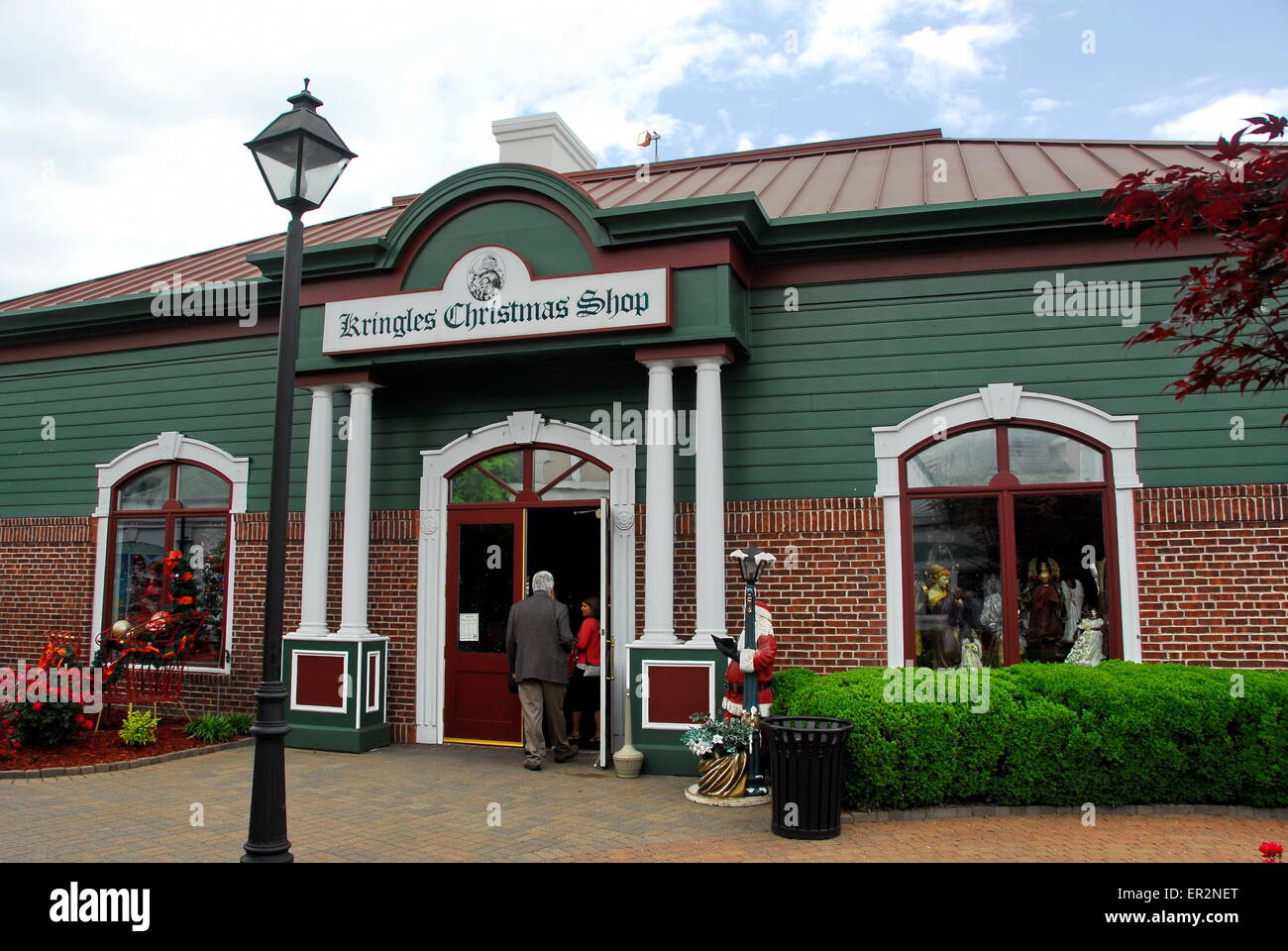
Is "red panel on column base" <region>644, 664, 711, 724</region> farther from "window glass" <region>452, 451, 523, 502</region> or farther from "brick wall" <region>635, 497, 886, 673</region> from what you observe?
"window glass" <region>452, 451, 523, 502</region>

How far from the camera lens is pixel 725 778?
26.0 feet

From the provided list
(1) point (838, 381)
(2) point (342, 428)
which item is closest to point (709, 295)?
(1) point (838, 381)

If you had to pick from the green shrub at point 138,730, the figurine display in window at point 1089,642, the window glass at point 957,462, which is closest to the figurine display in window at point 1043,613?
the figurine display in window at point 1089,642

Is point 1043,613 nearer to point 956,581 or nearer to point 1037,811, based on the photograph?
point 956,581

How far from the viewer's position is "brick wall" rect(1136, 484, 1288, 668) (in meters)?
8.72

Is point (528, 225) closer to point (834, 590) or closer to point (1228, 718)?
point (834, 590)

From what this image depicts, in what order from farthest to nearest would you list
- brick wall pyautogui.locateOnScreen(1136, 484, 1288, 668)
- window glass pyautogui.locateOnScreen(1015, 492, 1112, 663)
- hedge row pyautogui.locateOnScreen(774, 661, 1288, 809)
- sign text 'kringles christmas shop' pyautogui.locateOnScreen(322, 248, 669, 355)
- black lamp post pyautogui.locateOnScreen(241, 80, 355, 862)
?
1. sign text 'kringles christmas shop' pyautogui.locateOnScreen(322, 248, 669, 355)
2. window glass pyautogui.locateOnScreen(1015, 492, 1112, 663)
3. brick wall pyautogui.locateOnScreen(1136, 484, 1288, 668)
4. hedge row pyautogui.locateOnScreen(774, 661, 1288, 809)
5. black lamp post pyautogui.locateOnScreen(241, 80, 355, 862)

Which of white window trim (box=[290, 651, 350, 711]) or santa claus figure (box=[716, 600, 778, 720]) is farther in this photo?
white window trim (box=[290, 651, 350, 711])

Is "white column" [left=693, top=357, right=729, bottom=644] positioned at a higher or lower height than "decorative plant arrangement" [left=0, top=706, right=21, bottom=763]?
higher

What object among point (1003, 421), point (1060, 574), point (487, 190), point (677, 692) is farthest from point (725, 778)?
point (487, 190)

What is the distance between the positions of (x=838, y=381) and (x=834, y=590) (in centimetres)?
205

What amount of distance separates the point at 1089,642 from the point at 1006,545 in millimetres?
1130

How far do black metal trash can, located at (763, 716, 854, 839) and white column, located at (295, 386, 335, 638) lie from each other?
571 centimetres

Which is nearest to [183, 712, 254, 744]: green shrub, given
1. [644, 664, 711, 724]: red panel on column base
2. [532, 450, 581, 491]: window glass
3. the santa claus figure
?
[532, 450, 581, 491]: window glass
